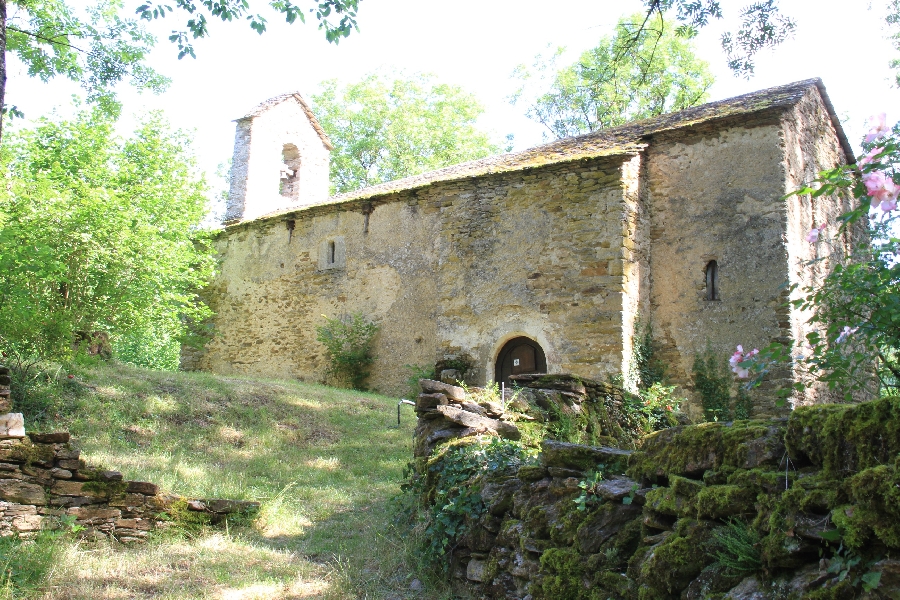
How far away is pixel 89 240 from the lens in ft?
38.4

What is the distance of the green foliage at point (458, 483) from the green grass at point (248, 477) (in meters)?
0.24

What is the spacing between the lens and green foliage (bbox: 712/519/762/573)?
2.68 m

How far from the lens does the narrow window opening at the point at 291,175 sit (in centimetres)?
1992

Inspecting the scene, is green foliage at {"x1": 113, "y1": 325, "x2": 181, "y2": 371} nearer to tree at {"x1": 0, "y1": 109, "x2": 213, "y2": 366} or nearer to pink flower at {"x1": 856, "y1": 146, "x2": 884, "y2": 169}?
tree at {"x1": 0, "y1": 109, "x2": 213, "y2": 366}

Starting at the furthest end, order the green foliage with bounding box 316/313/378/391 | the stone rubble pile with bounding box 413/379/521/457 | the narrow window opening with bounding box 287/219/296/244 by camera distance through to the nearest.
→ the narrow window opening with bounding box 287/219/296/244 → the green foliage with bounding box 316/313/378/391 → the stone rubble pile with bounding box 413/379/521/457

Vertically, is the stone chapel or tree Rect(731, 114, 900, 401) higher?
the stone chapel

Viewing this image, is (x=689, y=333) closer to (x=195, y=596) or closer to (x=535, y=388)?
(x=535, y=388)

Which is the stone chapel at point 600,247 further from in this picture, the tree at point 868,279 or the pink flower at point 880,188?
the pink flower at point 880,188

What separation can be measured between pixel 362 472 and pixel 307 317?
808 centimetres

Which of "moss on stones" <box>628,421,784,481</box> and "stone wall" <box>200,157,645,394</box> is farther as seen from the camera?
"stone wall" <box>200,157,645,394</box>

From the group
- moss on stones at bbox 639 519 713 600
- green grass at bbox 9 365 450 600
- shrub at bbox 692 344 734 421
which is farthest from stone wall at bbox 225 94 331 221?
moss on stones at bbox 639 519 713 600

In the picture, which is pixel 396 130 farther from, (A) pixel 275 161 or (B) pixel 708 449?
(B) pixel 708 449

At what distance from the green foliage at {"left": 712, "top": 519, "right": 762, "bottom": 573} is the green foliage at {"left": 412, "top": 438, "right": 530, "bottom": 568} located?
210 cm

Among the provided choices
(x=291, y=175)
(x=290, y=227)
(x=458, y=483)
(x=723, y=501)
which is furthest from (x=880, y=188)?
(x=291, y=175)
